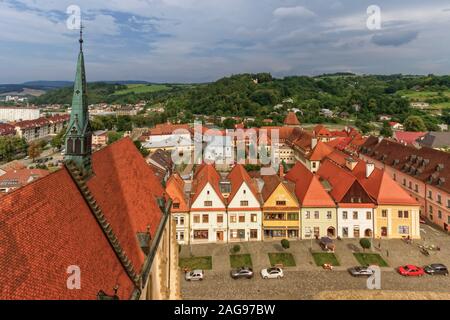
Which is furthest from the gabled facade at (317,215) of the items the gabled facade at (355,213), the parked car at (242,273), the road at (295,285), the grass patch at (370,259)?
the parked car at (242,273)

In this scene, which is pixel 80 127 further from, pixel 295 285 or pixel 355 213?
pixel 355 213

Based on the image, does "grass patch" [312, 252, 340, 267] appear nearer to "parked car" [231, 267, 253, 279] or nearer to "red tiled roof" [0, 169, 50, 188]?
"parked car" [231, 267, 253, 279]

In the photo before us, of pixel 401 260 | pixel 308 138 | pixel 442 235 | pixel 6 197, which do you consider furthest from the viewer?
pixel 308 138

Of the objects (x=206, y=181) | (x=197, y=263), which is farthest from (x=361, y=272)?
(x=206, y=181)

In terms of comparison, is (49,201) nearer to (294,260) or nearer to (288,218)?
(294,260)

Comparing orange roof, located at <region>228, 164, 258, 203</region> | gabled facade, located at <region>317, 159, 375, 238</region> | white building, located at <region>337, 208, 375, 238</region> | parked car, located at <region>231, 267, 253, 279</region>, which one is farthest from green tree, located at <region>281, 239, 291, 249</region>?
white building, located at <region>337, 208, 375, 238</region>

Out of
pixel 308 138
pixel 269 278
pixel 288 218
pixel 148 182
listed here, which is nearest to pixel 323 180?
pixel 288 218

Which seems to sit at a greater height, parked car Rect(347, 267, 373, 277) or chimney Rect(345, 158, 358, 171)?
chimney Rect(345, 158, 358, 171)
